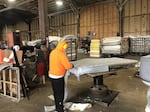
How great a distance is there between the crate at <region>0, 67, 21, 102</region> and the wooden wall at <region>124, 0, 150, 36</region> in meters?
11.2

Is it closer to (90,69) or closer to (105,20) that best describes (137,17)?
(105,20)

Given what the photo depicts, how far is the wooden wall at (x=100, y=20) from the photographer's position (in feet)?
47.5

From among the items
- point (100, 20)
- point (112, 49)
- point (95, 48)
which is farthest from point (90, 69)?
point (100, 20)

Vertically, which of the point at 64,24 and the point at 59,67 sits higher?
the point at 64,24

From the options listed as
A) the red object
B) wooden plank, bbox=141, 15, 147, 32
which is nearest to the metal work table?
the red object

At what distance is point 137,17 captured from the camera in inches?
522

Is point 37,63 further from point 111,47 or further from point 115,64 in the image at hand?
point 111,47

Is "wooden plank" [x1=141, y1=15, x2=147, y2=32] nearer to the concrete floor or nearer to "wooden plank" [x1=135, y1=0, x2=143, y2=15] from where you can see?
"wooden plank" [x1=135, y1=0, x2=143, y2=15]

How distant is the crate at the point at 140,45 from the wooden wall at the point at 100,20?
326 centimetres

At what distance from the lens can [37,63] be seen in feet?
17.0

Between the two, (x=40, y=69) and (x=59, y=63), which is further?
(x=40, y=69)

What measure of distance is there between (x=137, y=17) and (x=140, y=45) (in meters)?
3.42

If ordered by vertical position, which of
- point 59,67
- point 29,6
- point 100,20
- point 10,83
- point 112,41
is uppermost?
point 29,6

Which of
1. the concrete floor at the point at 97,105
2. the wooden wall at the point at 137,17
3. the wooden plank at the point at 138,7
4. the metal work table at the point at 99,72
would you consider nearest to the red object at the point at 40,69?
the concrete floor at the point at 97,105
